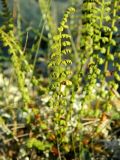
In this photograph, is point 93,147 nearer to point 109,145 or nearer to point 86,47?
point 109,145

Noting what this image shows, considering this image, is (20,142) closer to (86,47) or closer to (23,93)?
(23,93)

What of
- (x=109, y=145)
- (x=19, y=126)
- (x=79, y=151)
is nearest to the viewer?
(x=79, y=151)

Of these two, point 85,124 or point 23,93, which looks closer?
point 23,93

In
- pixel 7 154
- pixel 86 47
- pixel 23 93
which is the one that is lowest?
pixel 7 154

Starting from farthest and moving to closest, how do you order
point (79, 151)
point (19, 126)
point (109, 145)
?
1. point (19, 126)
2. point (109, 145)
3. point (79, 151)

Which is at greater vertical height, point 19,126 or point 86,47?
point 86,47

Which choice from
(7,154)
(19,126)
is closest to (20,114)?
(19,126)

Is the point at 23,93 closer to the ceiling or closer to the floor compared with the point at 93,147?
closer to the ceiling

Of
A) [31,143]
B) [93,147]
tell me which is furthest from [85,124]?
[31,143]

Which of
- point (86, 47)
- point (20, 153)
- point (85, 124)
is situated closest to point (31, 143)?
point (20, 153)
